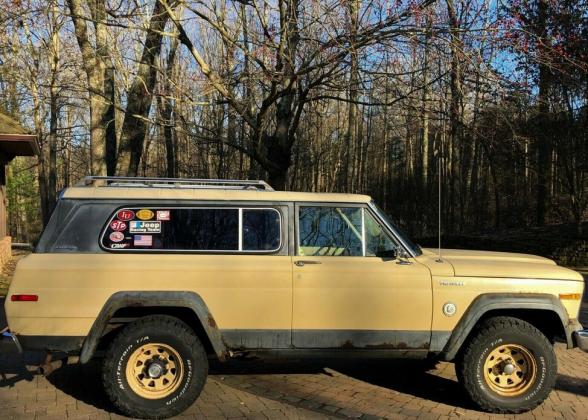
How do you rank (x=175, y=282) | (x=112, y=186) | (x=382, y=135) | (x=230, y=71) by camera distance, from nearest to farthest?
(x=175, y=282) → (x=112, y=186) → (x=230, y=71) → (x=382, y=135)

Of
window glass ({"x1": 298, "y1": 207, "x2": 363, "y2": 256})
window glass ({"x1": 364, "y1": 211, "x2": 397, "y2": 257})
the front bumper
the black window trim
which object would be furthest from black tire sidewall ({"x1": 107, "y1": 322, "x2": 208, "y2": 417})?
the front bumper

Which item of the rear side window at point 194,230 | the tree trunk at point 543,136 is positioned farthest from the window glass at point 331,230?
the tree trunk at point 543,136

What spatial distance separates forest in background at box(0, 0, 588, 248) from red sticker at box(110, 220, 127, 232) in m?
4.89

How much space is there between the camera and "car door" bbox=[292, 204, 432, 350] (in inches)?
184

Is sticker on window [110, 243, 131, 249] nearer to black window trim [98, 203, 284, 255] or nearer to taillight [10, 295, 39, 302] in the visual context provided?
black window trim [98, 203, 284, 255]

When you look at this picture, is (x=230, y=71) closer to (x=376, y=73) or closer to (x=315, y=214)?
(x=376, y=73)

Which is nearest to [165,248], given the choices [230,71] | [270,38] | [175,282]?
[175,282]

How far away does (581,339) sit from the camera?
186 inches

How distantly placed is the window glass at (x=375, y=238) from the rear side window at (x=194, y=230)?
768 millimetres

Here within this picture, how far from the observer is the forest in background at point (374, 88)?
8.66m

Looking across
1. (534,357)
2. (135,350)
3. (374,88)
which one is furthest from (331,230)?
(374,88)

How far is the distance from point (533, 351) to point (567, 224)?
14.4 m

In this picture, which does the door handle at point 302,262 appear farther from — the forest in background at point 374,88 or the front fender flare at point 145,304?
the forest in background at point 374,88

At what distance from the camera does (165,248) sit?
184 inches
